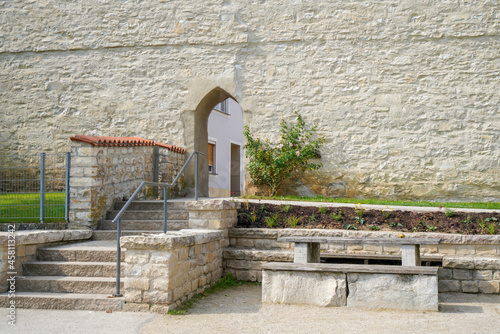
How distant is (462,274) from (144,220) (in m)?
4.47

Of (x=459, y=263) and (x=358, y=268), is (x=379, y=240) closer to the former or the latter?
(x=358, y=268)

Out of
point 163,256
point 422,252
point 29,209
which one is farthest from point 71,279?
point 422,252

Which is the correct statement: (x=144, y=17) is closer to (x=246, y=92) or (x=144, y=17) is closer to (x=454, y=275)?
(x=246, y=92)

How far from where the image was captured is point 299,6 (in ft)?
38.7

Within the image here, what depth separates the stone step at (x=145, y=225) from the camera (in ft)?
25.5

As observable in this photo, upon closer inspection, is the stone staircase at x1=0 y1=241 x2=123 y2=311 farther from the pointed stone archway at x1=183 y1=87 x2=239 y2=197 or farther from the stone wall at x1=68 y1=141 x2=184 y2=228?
the pointed stone archway at x1=183 y1=87 x2=239 y2=197

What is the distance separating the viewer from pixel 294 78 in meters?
11.7

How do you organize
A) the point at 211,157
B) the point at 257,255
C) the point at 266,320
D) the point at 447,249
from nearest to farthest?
the point at 266,320, the point at 447,249, the point at 257,255, the point at 211,157

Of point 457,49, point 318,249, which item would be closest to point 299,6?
point 457,49

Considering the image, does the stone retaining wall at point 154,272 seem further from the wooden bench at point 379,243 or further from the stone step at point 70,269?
the wooden bench at point 379,243

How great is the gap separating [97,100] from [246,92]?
11.5ft

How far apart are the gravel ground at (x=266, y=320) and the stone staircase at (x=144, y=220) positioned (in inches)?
87.2

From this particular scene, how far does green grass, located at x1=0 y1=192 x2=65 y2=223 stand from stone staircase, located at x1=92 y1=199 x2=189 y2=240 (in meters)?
0.71

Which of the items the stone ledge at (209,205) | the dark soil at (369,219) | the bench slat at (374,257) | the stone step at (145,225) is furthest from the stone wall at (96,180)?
the bench slat at (374,257)
